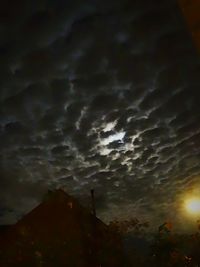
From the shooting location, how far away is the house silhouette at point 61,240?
1235 cm

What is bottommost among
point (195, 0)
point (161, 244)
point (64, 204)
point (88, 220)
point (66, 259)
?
point (195, 0)

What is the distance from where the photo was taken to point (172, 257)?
16328 millimetres

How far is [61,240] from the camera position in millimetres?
13109

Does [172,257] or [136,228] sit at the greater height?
[136,228]

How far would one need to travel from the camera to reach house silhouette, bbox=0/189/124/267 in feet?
40.5

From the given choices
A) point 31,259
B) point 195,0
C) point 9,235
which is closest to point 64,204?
point 9,235

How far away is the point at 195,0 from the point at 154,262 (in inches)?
665

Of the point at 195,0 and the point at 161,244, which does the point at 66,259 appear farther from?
the point at 195,0

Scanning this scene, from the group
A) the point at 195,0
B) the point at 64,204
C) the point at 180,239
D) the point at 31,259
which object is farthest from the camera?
the point at 64,204

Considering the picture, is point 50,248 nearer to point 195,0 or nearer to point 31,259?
point 31,259

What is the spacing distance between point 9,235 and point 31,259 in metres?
6.76

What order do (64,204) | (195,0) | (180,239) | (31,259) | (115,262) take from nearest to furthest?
(195,0)
(31,259)
(115,262)
(180,239)
(64,204)

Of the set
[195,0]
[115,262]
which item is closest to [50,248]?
[115,262]

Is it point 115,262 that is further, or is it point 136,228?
point 136,228
